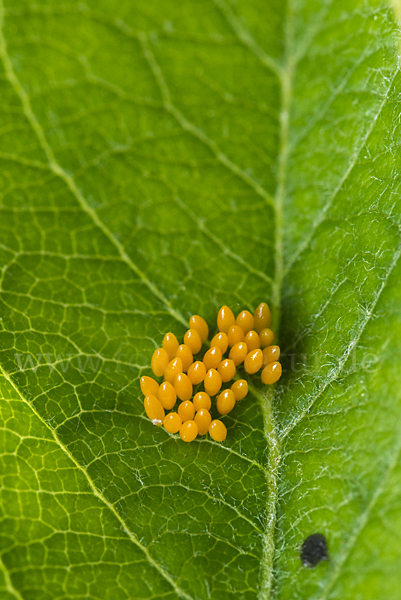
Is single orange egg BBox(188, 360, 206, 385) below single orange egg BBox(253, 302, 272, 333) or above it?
below

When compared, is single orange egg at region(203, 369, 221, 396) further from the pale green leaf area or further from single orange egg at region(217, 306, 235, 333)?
single orange egg at region(217, 306, 235, 333)

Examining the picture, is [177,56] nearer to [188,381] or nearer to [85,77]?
[85,77]

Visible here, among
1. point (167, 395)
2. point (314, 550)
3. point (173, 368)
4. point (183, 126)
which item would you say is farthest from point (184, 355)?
point (183, 126)

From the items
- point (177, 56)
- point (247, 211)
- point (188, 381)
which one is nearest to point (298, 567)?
point (188, 381)

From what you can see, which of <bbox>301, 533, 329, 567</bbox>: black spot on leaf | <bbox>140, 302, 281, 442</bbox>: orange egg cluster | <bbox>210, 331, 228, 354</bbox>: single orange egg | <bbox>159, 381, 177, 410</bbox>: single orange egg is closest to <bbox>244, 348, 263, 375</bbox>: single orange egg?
<bbox>140, 302, 281, 442</bbox>: orange egg cluster

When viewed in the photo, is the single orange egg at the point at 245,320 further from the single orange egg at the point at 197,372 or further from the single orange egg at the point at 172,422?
the single orange egg at the point at 172,422

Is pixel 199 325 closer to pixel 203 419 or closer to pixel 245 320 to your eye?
pixel 245 320

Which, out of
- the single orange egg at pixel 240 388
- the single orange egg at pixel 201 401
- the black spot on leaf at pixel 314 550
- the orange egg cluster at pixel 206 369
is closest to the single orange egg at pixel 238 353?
the orange egg cluster at pixel 206 369
